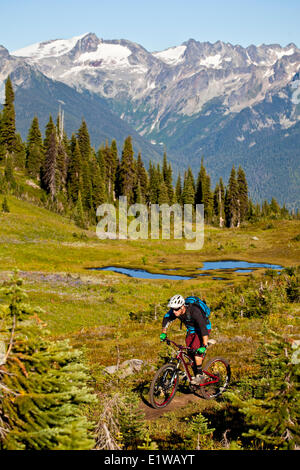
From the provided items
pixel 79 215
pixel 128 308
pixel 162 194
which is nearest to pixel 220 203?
pixel 162 194

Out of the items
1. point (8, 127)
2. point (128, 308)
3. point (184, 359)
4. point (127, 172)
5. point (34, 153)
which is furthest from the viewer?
point (127, 172)

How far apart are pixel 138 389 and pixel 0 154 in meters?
84.4

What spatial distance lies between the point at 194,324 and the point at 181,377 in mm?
1578

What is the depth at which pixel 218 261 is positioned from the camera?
67375mm

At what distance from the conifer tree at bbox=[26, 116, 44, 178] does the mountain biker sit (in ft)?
300

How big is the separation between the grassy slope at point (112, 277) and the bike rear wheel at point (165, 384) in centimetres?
82

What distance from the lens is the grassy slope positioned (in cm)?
1754

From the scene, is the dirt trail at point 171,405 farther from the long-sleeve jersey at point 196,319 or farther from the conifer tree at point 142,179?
the conifer tree at point 142,179

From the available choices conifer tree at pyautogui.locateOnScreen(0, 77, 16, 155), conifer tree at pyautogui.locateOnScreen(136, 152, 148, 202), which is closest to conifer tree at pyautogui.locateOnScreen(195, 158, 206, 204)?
conifer tree at pyautogui.locateOnScreen(136, 152, 148, 202)

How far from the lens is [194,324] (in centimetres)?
920

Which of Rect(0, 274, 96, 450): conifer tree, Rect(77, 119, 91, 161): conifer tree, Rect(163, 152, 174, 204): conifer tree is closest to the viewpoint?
Rect(0, 274, 96, 450): conifer tree

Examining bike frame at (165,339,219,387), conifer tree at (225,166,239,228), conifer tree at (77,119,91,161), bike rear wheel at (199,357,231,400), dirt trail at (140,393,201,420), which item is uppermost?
conifer tree at (77,119,91,161)

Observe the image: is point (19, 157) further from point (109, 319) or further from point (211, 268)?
point (109, 319)

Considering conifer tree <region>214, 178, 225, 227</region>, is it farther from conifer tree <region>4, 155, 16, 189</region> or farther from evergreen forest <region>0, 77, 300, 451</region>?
conifer tree <region>4, 155, 16, 189</region>
